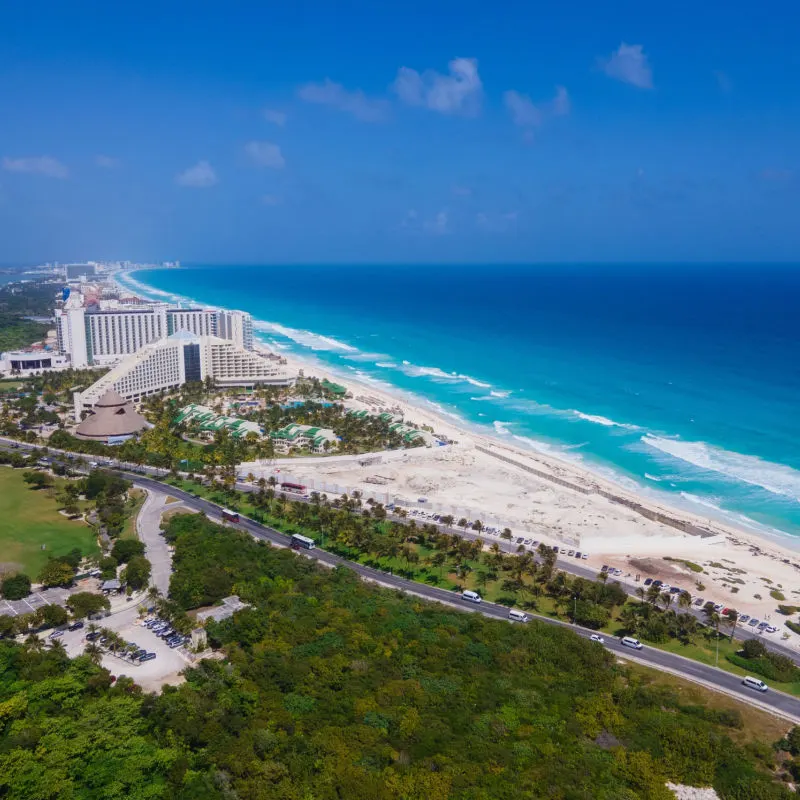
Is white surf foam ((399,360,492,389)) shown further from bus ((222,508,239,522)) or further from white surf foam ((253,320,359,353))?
bus ((222,508,239,522))

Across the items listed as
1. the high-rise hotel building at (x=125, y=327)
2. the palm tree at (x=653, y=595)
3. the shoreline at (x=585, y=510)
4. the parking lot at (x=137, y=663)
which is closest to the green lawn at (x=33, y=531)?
the parking lot at (x=137, y=663)

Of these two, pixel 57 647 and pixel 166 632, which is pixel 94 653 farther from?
pixel 166 632

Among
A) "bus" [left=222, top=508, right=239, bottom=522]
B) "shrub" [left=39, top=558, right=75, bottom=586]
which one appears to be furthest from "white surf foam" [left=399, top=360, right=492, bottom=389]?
"shrub" [left=39, top=558, right=75, bottom=586]

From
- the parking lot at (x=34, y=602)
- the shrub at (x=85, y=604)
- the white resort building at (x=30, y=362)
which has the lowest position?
the parking lot at (x=34, y=602)

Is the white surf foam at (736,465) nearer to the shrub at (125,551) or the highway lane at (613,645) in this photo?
the highway lane at (613,645)

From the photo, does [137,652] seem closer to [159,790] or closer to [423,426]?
[159,790]

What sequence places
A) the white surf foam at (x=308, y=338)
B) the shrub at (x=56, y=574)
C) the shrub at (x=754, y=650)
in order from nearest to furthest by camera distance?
1. the shrub at (x=754, y=650)
2. the shrub at (x=56, y=574)
3. the white surf foam at (x=308, y=338)
